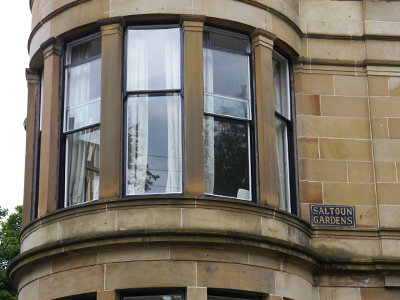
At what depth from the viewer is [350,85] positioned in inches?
567

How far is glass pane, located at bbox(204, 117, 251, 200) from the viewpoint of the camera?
1243cm

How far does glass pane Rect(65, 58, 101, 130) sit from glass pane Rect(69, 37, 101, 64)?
20cm

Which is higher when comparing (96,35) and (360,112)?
(96,35)

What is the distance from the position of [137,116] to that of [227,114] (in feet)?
5.39

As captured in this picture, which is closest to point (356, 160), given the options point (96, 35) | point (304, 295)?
point (304, 295)

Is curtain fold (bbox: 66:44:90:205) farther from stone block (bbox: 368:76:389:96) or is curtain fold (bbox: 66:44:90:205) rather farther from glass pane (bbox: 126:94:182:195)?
stone block (bbox: 368:76:389:96)

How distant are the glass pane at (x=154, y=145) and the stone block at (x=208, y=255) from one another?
117 cm

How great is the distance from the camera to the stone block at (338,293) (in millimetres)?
12836

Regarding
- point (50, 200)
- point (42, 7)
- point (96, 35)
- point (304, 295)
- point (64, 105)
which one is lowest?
point (304, 295)

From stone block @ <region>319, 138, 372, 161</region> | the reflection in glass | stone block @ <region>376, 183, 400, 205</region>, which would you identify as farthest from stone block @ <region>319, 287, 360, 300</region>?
the reflection in glass

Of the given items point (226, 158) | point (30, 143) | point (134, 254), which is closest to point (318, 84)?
point (226, 158)

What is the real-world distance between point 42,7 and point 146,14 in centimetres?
257

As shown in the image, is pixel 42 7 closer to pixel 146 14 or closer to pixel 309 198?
pixel 146 14

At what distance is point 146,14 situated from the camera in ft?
42.4
